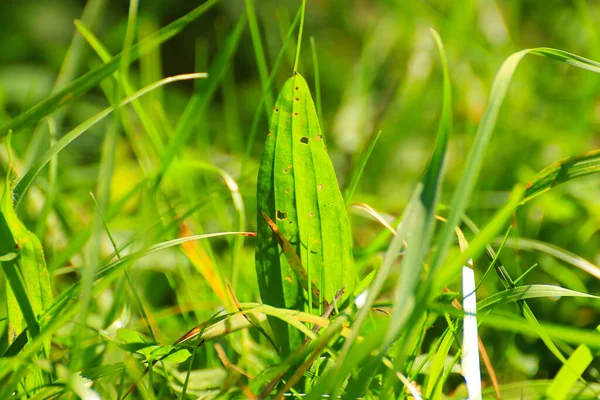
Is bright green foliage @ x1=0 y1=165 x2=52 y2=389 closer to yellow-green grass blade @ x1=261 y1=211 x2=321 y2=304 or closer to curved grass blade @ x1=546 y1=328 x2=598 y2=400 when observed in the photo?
yellow-green grass blade @ x1=261 y1=211 x2=321 y2=304

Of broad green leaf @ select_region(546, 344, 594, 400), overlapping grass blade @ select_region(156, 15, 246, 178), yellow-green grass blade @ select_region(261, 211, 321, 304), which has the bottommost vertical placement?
broad green leaf @ select_region(546, 344, 594, 400)

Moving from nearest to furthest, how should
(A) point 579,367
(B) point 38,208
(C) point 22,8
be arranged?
(A) point 579,367, (B) point 38,208, (C) point 22,8

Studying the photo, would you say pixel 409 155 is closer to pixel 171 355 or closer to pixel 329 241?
pixel 329 241

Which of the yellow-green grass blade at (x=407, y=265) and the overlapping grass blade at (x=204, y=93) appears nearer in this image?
the yellow-green grass blade at (x=407, y=265)

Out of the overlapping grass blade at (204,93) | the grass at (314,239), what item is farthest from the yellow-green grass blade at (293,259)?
the overlapping grass blade at (204,93)

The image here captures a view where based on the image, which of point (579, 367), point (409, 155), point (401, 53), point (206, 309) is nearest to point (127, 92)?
point (206, 309)

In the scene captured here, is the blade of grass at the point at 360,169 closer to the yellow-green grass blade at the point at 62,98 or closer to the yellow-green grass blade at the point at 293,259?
the yellow-green grass blade at the point at 293,259

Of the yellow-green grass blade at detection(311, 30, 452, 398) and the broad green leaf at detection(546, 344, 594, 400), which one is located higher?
the yellow-green grass blade at detection(311, 30, 452, 398)

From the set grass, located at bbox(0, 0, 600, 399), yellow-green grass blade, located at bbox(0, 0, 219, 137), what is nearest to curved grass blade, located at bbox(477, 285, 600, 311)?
grass, located at bbox(0, 0, 600, 399)

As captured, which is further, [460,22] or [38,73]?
[38,73]
